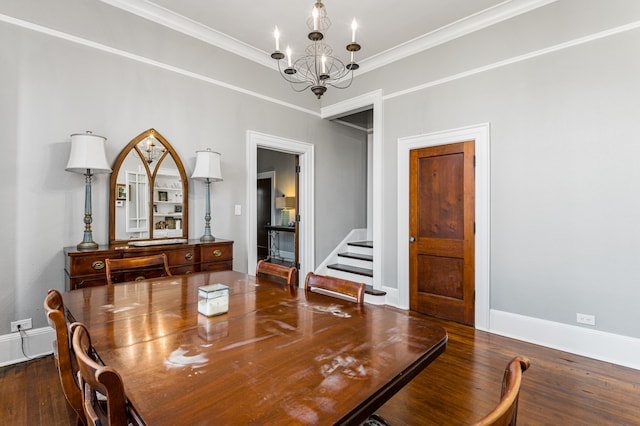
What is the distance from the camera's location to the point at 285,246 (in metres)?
7.48

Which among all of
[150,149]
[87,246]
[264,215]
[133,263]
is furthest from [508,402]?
[264,215]

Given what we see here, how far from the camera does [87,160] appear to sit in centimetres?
257

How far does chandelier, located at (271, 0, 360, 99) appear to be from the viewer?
6.27 feet

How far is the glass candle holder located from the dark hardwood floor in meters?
1.22

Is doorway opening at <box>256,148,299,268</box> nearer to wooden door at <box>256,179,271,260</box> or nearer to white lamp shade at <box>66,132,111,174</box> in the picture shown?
wooden door at <box>256,179,271,260</box>

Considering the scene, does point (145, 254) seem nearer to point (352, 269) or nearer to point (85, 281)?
point (85, 281)

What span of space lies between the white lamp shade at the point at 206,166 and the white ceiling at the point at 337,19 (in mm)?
1389

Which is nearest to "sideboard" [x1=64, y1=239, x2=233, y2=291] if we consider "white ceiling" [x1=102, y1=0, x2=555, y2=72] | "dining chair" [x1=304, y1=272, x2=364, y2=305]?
"dining chair" [x1=304, y1=272, x2=364, y2=305]

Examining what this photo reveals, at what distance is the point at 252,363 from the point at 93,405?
1.40 ft

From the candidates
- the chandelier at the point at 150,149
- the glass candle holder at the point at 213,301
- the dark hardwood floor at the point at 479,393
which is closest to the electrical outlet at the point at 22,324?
the dark hardwood floor at the point at 479,393

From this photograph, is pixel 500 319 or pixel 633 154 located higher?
pixel 633 154

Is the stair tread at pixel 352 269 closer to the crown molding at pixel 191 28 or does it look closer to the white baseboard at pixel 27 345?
the crown molding at pixel 191 28

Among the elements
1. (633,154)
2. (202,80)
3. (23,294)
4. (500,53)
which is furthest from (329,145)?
(23,294)

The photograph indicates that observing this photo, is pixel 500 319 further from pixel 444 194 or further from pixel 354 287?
pixel 354 287
